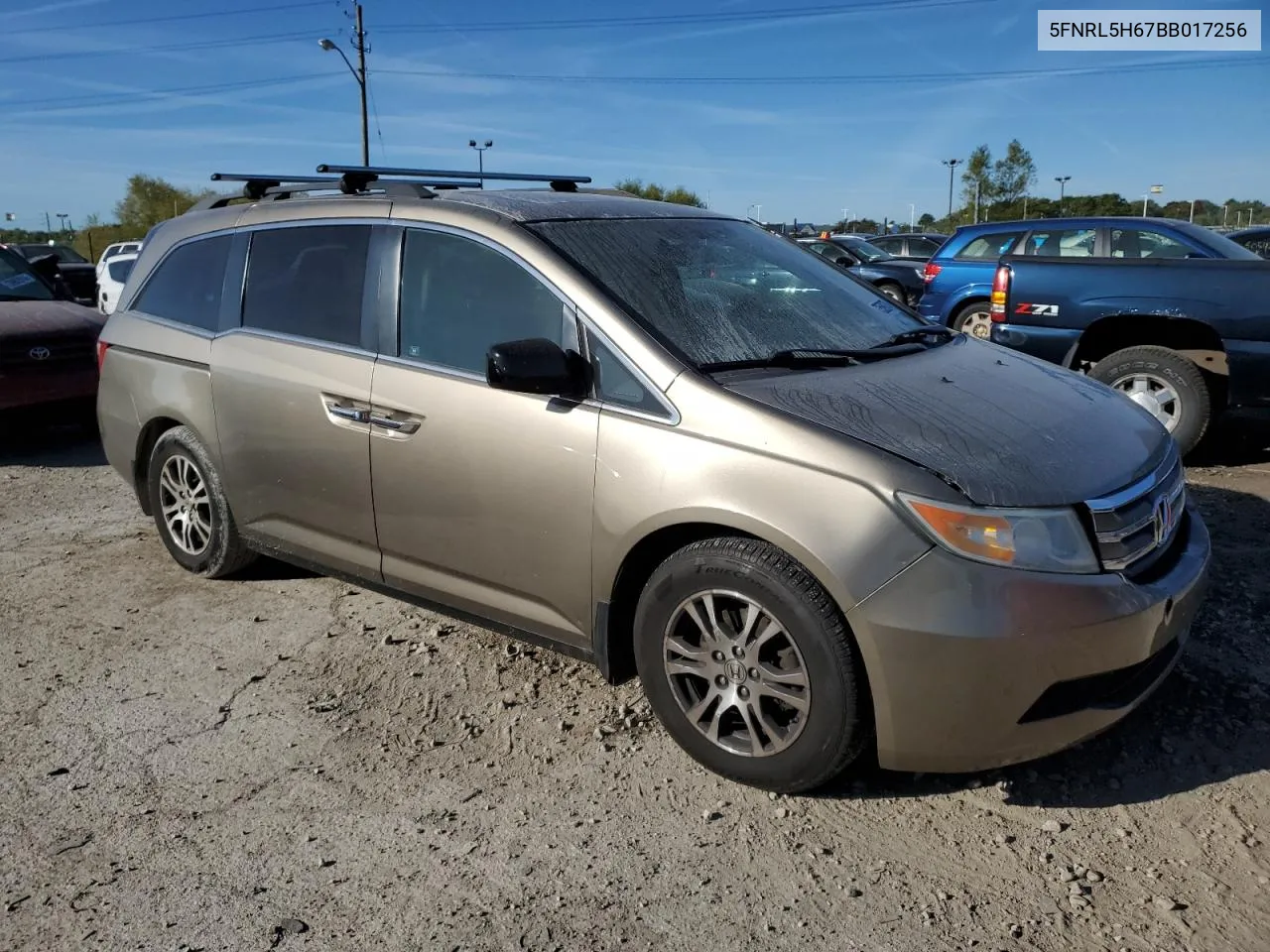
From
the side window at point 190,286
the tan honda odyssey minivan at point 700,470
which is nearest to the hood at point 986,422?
the tan honda odyssey minivan at point 700,470

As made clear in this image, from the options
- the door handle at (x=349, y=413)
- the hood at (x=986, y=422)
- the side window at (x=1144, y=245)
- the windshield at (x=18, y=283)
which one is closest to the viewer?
the hood at (x=986, y=422)

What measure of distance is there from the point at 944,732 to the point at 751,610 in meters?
0.60

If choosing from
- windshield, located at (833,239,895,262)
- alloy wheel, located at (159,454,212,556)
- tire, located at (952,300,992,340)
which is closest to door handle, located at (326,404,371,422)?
alloy wheel, located at (159,454,212,556)

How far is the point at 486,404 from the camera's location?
3.36m

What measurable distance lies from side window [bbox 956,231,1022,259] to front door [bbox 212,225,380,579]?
Result: 350 inches

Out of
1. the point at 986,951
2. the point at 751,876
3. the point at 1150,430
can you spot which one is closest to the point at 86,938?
the point at 751,876

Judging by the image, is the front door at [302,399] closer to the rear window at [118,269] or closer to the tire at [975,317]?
the tire at [975,317]

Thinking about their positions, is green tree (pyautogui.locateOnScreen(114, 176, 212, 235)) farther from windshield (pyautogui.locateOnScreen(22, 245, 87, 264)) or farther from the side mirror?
the side mirror

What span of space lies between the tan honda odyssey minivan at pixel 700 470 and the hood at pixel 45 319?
13.1 feet

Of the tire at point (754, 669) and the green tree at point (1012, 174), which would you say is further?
the green tree at point (1012, 174)

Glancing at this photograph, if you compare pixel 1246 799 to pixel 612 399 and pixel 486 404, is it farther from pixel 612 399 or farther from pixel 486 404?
pixel 486 404

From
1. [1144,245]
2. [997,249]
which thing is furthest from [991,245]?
[1144,245]

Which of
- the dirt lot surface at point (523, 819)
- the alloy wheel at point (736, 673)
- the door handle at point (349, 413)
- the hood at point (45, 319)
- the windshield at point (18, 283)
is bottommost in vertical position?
the dirt lot surface at point (523, 819)

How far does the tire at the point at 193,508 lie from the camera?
457 cm
